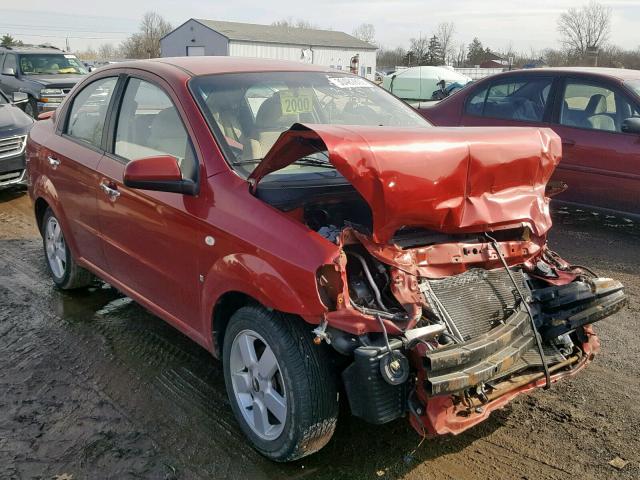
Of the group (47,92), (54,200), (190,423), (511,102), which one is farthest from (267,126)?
(47,92)

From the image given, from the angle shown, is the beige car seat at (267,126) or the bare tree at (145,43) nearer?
the beige car seat at (267,126)

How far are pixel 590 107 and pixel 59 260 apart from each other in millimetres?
5642

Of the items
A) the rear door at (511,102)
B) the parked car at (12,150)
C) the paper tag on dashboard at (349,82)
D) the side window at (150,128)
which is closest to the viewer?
the side window at (150,128)

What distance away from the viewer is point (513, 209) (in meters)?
3.18

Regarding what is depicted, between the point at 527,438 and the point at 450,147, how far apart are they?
1534 millimetres

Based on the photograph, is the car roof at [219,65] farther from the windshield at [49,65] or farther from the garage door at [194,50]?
the garage door at [194,50]

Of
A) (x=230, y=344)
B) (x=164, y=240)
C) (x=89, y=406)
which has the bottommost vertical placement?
(x=89, y=406)

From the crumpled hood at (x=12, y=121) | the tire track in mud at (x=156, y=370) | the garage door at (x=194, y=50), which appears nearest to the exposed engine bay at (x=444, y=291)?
the tire track in mud at (x=156, y=370)

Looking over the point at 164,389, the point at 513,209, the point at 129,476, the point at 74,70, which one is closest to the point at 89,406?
the point at 164,389

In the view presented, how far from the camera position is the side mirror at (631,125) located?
6105 mm

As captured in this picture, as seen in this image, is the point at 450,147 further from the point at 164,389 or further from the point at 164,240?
the point at 164,389

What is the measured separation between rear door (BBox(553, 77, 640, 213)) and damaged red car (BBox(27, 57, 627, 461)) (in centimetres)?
340

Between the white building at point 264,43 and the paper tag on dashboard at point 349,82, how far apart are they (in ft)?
143

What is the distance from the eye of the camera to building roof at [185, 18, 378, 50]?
167 feet
